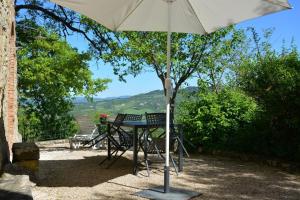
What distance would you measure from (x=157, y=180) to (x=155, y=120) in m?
1.07

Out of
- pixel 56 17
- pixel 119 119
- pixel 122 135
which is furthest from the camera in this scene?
pixel 56 17

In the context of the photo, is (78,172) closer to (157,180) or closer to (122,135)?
(122,135)

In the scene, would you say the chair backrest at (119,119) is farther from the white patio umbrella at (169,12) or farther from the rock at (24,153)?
the white patio umbrella at (169,12)

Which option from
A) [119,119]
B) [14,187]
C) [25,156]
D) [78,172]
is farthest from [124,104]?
[14,187]

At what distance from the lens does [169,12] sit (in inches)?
228

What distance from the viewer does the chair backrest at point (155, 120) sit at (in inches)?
283

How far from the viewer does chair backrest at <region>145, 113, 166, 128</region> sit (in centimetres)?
718

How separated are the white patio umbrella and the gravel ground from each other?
0.90m

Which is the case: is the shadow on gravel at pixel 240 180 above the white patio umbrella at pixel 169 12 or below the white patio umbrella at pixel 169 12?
below

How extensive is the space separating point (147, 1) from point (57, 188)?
10.3ft

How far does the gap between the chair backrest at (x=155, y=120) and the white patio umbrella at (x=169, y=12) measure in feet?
4.31

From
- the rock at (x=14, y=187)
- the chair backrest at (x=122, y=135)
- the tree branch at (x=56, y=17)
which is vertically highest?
the tree branch at (x=56, y=17)

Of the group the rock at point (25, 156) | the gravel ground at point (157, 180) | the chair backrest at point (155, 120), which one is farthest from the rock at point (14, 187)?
the chair backrest at point (155, 120)

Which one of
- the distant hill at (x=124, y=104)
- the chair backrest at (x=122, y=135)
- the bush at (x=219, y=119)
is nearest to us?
the chair backrest at (x=122, y=135)
